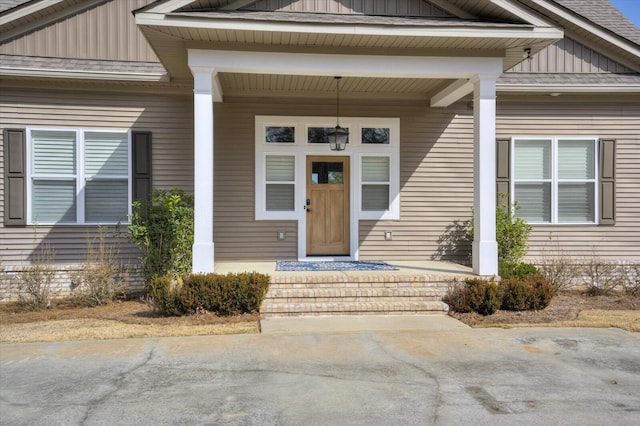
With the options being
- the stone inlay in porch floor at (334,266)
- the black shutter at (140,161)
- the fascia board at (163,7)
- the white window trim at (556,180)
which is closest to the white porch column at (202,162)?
the fascia board at (163,7)

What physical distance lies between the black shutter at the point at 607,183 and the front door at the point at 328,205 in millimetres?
4771

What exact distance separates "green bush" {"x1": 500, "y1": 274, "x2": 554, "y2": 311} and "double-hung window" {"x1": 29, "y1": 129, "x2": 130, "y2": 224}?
627 centimetres

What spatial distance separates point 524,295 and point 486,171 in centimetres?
187

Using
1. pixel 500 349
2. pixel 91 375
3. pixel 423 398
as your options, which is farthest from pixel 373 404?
pixel 91 375

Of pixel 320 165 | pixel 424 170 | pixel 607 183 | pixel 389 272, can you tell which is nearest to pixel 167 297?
pixel 389 272

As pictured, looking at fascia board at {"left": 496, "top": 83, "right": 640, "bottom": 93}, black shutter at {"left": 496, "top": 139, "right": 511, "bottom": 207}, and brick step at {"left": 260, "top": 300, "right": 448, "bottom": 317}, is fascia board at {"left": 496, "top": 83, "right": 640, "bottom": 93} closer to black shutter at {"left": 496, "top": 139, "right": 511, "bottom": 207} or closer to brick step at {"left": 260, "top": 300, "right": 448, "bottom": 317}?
black shutter at {"left": 496, "top": 139, "right": 511, "bottom": 207}

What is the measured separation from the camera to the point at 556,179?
955 centimetres

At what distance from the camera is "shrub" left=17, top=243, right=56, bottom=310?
7.63m

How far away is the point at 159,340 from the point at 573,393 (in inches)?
164

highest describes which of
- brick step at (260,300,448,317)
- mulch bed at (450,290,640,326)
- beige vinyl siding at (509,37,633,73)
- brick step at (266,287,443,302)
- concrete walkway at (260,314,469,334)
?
beige vinyl siding at (509,37,633,73)

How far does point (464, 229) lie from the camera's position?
31.4ft

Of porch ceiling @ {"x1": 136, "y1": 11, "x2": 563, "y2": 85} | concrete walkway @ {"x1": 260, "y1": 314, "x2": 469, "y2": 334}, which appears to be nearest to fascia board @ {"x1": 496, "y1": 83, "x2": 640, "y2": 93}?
porch ceiling @ {"x1": 136, "y1": 11, "x2": 563, "y2": 85}

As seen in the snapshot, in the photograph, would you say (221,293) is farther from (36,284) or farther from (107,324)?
(36,284)

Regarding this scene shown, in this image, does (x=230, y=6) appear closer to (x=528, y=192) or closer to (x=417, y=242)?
(x=417, y=242)
